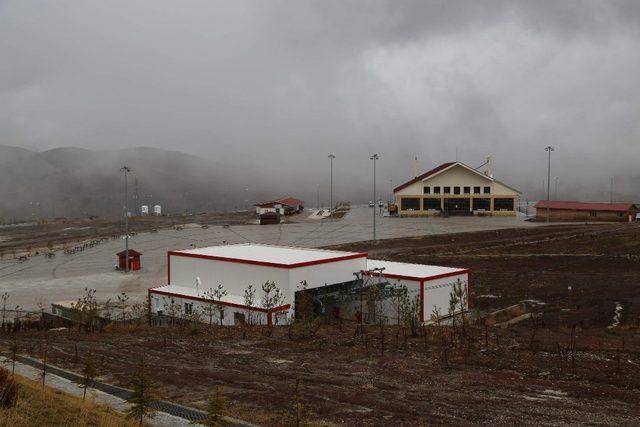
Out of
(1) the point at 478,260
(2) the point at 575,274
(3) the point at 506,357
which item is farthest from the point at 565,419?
(1) the point at 478,260

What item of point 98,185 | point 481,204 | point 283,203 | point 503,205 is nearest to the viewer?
point 503,205

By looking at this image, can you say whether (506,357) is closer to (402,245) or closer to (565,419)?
(565,419)

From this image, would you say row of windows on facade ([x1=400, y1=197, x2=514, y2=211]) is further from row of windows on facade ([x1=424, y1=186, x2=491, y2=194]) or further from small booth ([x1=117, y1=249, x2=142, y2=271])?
Result: small booth ([x1=117, y1=249, x2=142, y2=271])

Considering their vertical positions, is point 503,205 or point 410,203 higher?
point 410,203

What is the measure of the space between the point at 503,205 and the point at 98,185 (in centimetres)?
10839

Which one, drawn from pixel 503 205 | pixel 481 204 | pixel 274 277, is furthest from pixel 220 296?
pixel 503 205

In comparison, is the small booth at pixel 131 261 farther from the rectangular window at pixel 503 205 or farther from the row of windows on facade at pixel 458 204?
the rectangular window at pixel 503 205

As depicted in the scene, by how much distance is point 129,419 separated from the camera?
32.2ft

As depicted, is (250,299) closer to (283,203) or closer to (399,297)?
(399,297)

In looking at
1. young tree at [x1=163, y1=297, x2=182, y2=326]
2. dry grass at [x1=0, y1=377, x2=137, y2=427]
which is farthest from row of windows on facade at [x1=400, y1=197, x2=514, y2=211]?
dry grass at [x1=0, y1=377, x2=137, y2=427]

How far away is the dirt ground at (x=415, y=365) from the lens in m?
11.9

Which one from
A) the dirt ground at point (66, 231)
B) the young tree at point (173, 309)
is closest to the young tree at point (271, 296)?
the young tree at point (173, 309)

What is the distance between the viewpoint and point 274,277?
24688 mm

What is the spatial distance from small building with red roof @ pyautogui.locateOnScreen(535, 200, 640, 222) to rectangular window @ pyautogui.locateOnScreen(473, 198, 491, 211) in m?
8.40
